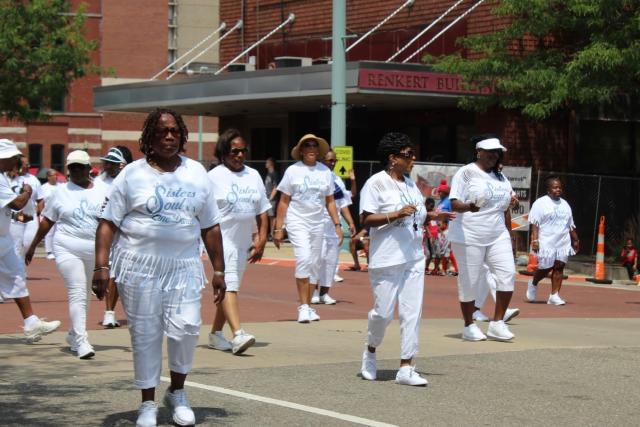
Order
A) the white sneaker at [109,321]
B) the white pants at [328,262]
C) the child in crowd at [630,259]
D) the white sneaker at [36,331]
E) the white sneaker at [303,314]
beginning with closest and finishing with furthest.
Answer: the white sneaker at [36,331] < the white sneaker at [109,321] < the white sneaker at [303,314] < the white pants at [328,262] < the child in crowd at [630,259]

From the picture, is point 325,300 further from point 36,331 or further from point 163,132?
point 163,132

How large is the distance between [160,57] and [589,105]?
41.2 m

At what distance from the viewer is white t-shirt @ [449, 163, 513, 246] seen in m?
12.5

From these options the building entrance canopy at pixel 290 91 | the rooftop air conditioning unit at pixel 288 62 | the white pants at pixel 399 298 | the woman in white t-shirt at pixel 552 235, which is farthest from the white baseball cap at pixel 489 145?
the rooftop air conditioning unit at pixel 288 62

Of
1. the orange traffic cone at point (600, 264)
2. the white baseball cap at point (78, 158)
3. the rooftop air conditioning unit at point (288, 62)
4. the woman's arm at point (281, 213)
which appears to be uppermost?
the rooftop air conditioning unit at point (288, 62)

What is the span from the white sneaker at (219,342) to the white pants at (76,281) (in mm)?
1185

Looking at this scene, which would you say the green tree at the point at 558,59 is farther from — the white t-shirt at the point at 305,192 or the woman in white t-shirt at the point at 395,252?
the woman in white t-shirt at the point at 395,252

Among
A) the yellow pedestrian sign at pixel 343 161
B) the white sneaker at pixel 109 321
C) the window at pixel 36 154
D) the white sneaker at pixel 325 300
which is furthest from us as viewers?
the window at pixel 36 154

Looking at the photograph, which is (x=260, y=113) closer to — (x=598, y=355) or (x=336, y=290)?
(x=336, y=290)

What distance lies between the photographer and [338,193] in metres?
18.2

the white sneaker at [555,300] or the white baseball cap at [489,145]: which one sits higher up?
the white baseball cap at [489,145]

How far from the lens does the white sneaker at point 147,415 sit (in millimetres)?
7691

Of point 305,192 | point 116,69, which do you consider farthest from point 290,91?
point 116,69

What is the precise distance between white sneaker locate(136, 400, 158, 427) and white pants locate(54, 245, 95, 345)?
3.20 metres
